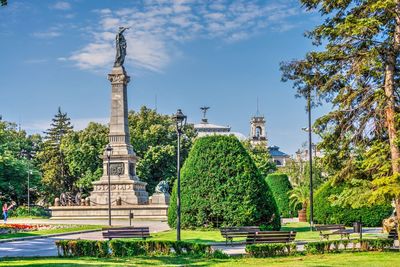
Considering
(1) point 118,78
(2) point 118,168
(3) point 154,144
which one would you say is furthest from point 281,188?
(3) point 154,144

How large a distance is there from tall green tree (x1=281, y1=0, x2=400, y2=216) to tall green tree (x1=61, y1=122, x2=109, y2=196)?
161 ft

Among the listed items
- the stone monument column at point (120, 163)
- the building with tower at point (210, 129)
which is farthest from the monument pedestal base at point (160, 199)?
the building with tower at point (210, 129)

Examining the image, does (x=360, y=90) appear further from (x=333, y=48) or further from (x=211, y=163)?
(x=211, y=163)

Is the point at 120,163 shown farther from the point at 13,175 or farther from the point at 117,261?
the point at 117,261

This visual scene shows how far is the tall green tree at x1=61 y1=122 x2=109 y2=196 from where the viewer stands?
66.6 m

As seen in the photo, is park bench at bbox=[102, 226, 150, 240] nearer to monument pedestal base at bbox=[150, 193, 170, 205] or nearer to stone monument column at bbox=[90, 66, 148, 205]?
monument pedestal base at bbox=[150, 193, 170, 205]

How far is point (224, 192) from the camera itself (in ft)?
84.7

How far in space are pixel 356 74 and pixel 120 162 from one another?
3036 centimetres

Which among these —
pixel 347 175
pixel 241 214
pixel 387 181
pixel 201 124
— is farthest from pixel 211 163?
pixel 201 124

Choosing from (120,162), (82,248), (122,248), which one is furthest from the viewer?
(120,162)

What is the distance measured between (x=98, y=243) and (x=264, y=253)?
16.6 ft

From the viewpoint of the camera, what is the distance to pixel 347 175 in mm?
18562

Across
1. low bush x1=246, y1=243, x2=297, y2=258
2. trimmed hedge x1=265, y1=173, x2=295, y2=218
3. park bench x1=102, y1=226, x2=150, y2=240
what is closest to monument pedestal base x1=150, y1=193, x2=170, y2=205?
trimmed hedge x1=265, y1=173, x2=295, y2=218

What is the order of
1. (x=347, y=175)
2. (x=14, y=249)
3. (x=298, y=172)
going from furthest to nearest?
(x=298, y=172) < (x=14, y=249) < (x=347, y=175)
